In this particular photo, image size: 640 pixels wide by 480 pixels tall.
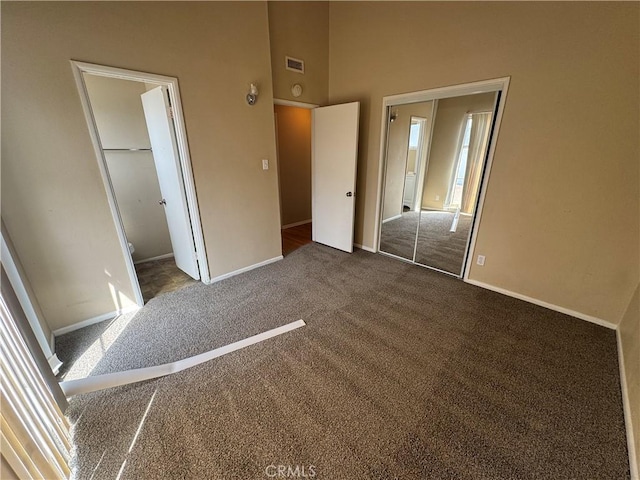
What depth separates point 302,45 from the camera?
126 inches

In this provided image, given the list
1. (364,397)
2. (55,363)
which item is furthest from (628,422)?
(55,363)

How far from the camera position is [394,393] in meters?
1.58

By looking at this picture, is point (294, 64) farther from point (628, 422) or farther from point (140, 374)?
point (628, 422)

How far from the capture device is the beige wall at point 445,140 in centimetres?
258

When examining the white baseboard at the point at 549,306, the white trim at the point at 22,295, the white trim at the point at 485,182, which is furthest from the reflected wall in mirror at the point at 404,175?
the white trim at the point at 22,295

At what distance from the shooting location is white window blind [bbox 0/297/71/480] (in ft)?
2.88

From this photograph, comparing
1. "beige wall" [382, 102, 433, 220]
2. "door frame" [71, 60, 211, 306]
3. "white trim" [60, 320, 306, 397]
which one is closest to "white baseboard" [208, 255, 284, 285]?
"door frame" [71, 60, 211, 306]

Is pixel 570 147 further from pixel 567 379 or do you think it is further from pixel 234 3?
pixel 234 3

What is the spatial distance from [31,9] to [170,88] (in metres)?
0.83

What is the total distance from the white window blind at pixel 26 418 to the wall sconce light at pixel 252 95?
246 cm

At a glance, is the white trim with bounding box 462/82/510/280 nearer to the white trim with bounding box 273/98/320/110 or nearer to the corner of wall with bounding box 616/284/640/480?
the corner of wall with bounding box 616/284/640/480

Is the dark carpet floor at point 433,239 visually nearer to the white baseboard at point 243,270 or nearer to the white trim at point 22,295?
the white baseboard at point 243,270

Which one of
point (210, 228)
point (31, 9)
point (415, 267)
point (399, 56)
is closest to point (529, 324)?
point (415, 267)

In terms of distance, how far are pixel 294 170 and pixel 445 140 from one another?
279cm
